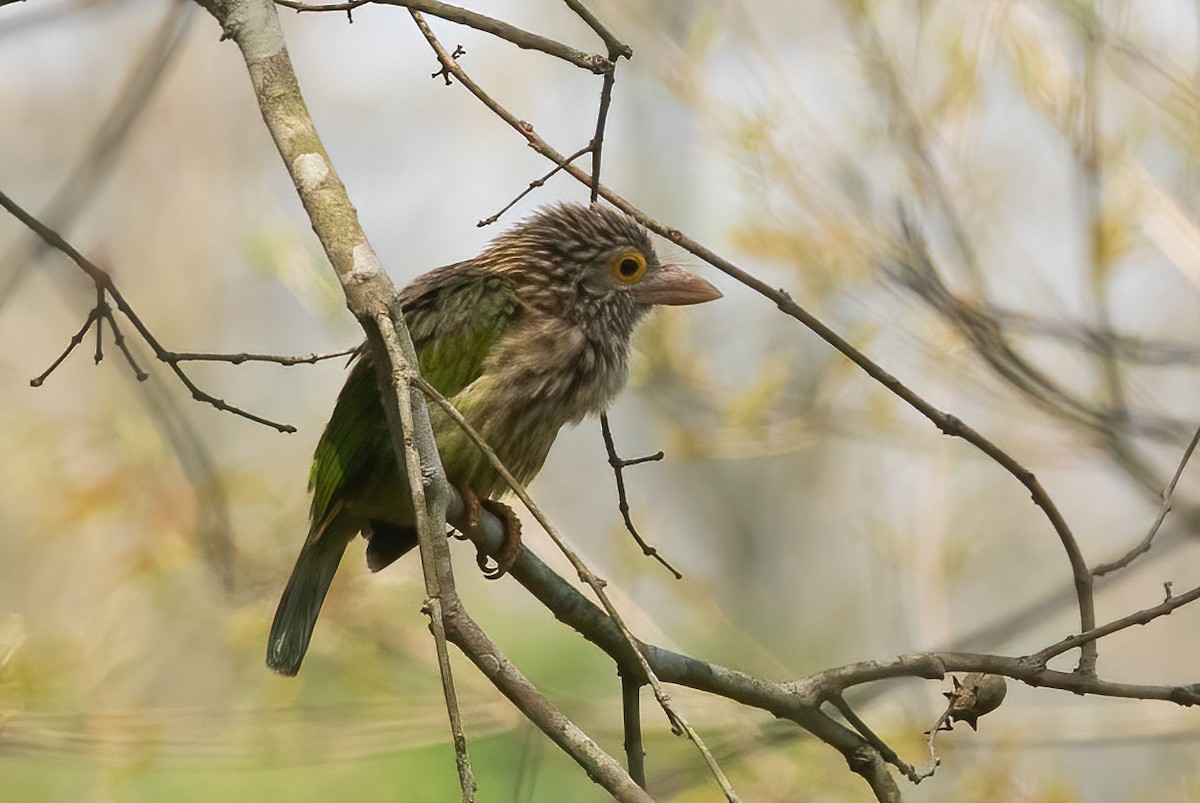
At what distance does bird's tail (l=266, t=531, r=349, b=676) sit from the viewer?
267 cm

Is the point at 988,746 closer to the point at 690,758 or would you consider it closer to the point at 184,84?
the point at 690,758

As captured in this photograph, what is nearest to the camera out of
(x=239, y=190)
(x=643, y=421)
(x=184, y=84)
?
(x=643, y=421)

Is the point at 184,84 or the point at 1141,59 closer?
the point at 1141,59

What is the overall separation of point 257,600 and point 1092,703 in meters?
2.85

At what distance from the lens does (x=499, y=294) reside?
9.11 feet

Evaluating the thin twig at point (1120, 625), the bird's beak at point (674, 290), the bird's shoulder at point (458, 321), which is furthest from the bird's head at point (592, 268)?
the thin twig at point (1120, 625)

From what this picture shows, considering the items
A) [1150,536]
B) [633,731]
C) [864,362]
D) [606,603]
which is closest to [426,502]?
[606,603]

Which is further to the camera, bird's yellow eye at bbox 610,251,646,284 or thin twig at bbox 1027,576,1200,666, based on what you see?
bird's yellow eye at bbox 610,251,646,284

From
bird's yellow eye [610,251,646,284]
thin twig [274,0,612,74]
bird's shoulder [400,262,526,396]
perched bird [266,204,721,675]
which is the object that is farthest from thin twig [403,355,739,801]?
bird's yellow eye [610,251,646,284]

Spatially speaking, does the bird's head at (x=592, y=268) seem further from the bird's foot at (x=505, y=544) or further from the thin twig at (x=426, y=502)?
the thin twig at (x=426, y=502)

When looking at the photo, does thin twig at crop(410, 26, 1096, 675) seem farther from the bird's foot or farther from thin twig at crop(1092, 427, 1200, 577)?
the bird's foot

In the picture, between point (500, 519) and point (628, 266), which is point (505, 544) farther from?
point (628, 266)

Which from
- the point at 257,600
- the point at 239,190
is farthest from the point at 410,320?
the point at 239,190

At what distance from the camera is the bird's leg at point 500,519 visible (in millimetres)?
2388
